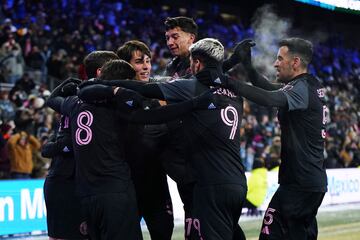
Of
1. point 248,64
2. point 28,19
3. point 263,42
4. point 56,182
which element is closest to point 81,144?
point 56,182

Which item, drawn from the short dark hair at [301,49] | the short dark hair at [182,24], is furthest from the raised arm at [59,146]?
the short dark hair at [301,49]

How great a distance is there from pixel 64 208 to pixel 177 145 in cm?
106

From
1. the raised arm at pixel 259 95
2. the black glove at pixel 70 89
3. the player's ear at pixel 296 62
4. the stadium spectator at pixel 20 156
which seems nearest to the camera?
the raised arm at pixel 259 95

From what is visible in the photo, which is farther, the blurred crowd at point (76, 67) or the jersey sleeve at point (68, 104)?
the blurred crowd at point (76, 67)

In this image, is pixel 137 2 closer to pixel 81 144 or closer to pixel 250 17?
pixel 250 17

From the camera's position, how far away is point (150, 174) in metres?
6.01

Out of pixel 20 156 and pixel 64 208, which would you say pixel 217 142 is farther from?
pixel 20 156

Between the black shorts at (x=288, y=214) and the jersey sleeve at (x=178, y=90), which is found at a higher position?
the jersey sleeve at (x=178, y=90)

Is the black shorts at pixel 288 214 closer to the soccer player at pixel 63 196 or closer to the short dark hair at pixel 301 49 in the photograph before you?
the short dark hair at pixel 301 49

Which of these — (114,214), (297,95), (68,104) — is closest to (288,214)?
(297,95)

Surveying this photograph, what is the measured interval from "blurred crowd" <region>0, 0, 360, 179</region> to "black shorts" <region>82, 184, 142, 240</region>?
7.09m

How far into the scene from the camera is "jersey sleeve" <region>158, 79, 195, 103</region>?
5.19m

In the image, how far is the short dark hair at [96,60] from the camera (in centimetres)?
570

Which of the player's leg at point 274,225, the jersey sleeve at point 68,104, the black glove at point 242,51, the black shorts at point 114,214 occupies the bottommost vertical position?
the player's leg at point 274,225
